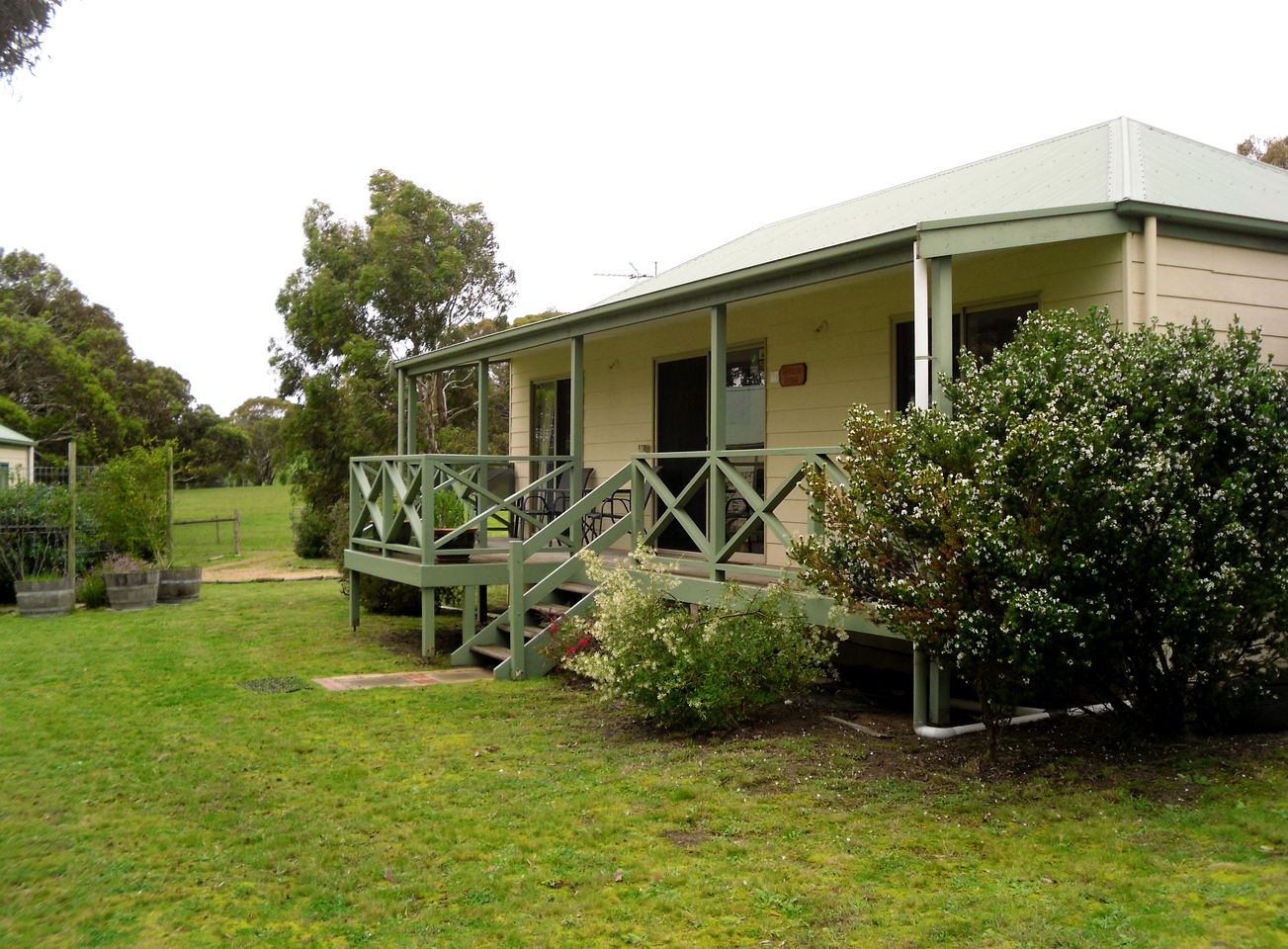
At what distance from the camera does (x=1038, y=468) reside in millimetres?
4973

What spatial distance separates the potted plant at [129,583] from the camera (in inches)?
563

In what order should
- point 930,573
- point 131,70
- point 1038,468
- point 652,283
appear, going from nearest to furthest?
point 1038,468
point 930,573
point 131,70
point 652,283

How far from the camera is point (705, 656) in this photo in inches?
263

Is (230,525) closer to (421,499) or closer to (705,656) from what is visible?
(421,499)

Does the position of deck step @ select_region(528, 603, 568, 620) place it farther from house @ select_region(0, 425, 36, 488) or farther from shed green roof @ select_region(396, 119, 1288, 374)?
house @ select_region(0, 425, 36, 488)

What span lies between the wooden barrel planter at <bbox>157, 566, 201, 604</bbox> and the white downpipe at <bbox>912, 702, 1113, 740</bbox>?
12237 mm

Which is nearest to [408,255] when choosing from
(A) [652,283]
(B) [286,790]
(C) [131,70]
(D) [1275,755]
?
(A) [652,283]

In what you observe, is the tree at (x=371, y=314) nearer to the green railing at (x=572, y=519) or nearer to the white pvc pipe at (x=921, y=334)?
the green railing at (x=572, y=519)

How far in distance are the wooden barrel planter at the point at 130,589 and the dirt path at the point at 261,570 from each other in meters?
3.93

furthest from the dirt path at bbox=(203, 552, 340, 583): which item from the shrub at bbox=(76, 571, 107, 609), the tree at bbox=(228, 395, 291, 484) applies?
the tree at bbox=(228, 395, 291, 484)

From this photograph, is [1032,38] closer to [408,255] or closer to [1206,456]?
[1206,456]

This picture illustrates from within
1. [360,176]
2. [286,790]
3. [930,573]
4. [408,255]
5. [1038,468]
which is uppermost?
[360,176]

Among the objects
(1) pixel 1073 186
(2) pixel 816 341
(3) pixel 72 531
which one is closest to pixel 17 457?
(3) pixel 72 531

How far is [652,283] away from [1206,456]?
26.5 feet
